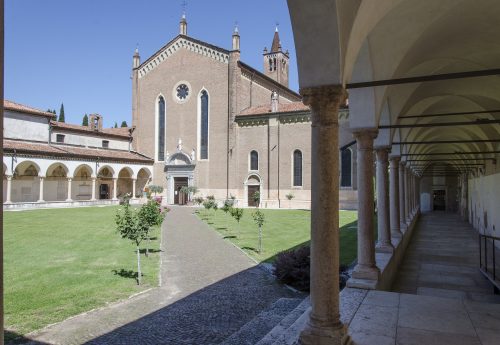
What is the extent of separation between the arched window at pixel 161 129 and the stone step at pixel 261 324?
113 ft

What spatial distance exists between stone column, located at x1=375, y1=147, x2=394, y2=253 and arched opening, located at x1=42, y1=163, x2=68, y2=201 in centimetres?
3323

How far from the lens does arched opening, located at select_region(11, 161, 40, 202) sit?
3231 centimetres

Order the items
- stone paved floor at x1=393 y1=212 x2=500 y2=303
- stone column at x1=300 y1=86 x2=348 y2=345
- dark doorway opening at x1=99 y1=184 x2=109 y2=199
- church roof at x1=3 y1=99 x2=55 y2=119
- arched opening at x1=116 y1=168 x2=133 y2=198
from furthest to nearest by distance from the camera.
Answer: arched opening at x1=116 y1=168 x2=133 y2=198 < dark doorway opening at x1=99 y1=184 x2=109 y2=199 < church roof at x1=3 y1=99 x2=55 y2=119 < stone paved floor at x1=393 y1=212 x2=500 y2=303 < stone column at x1=300 y1=86 x2=348 y2=345

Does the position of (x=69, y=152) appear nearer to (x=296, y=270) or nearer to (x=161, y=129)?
(x=161, y=129)

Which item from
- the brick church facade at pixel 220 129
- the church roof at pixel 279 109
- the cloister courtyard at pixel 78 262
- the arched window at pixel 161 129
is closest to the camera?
the cloister courtyard at pixel 78 262

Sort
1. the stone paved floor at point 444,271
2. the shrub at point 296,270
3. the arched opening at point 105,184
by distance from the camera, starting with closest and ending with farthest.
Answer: the stone paved floor at point 444,271
the shrub at point 296,270
the arched opening at point 105,184

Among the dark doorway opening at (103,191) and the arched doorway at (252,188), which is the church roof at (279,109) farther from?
the dark doorway opening at (103,191)

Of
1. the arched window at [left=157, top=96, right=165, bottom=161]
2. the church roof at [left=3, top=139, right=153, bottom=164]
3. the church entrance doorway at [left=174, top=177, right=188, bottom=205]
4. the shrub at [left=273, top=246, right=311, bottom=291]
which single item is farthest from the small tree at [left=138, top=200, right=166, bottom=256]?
the arched window at [left=157, top=96, right=165, bottom=161]

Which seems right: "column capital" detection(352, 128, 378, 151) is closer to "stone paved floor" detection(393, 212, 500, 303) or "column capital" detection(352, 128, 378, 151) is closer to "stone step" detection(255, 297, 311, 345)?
"stone step" detection(255, 297, 311, 345)

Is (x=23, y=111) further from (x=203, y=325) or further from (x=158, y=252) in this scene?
(x=203, y=325)

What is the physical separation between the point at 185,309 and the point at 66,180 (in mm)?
33928

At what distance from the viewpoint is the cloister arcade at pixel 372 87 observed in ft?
12.3

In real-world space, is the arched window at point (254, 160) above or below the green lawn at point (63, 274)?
above

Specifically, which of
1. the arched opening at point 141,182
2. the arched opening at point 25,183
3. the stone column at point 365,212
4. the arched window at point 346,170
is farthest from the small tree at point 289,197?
the stone column at point 365,212
